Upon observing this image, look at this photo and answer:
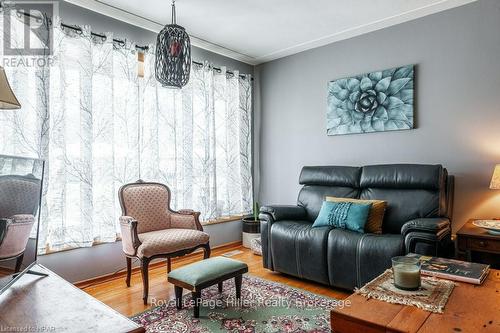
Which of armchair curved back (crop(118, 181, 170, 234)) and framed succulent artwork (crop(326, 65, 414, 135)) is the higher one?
framed succulent artwork (crop(326, 65, 414, 135))

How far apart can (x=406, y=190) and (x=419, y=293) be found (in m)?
1.71

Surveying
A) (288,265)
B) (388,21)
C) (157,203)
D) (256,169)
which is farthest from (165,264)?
(388,21)

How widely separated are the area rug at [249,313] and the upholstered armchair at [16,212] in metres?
1.04

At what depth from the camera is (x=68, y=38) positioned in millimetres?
2771

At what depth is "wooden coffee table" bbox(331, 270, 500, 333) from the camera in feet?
3.74

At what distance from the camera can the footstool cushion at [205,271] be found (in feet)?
7.02

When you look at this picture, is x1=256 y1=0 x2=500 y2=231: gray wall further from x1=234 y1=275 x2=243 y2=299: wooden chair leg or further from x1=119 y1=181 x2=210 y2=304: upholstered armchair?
x1=234 y1=275 x2=243 y2=299: wooden chair leg

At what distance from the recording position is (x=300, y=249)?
2.86 meters

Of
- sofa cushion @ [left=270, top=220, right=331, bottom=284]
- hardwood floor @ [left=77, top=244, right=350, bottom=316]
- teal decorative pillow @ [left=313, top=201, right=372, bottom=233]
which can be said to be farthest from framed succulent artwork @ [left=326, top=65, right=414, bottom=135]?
hardwood floor @ [left=77, top=244, right=350, bottom=316]

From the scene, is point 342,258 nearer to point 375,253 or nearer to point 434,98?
point 375,253

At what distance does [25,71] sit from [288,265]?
2.78 metres

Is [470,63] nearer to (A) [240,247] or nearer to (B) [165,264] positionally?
(A) [240,247]

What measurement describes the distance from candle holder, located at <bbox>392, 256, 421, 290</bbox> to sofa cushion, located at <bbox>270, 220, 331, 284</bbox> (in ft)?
4.11

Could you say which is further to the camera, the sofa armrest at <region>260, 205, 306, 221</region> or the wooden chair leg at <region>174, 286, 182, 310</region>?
the sofa armrest at <region>260, 205, 306, 221</region>
